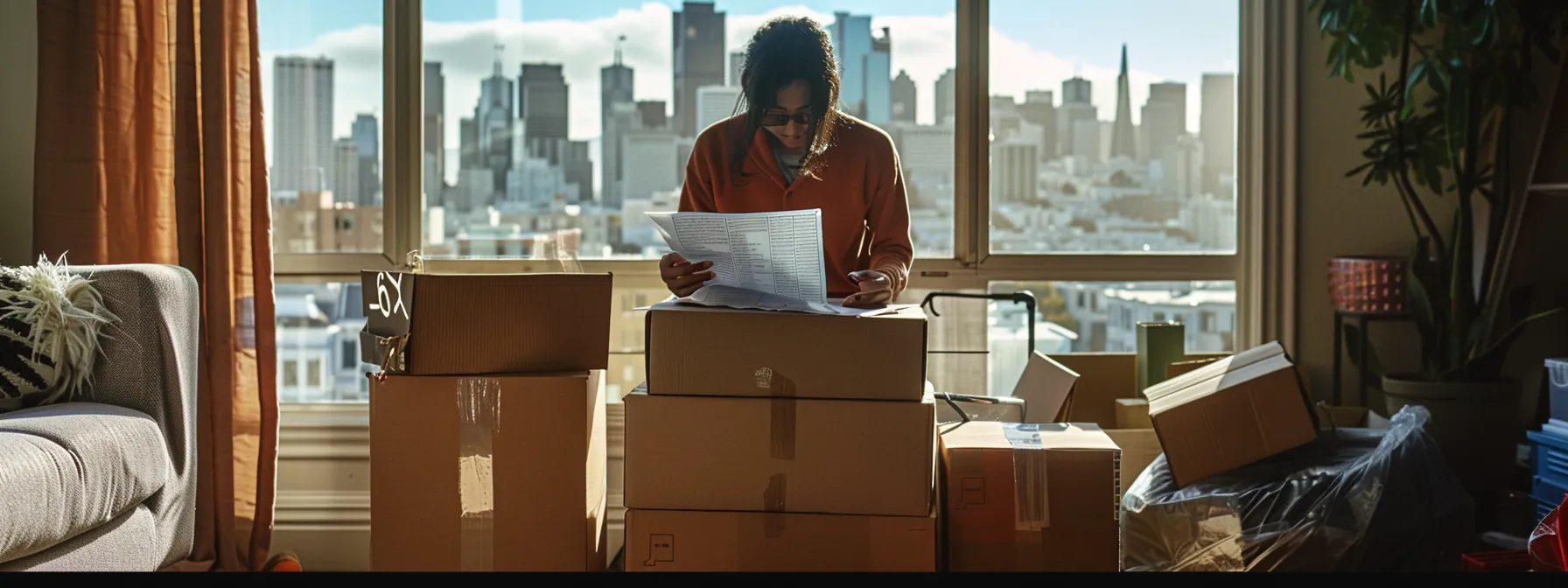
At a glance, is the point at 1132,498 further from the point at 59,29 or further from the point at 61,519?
the point at 59,29

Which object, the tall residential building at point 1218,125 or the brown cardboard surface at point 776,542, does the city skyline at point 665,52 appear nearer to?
the tall residential building at point 1218,125

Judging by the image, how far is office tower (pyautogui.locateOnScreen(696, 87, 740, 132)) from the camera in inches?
115

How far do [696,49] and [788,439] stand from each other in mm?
1694

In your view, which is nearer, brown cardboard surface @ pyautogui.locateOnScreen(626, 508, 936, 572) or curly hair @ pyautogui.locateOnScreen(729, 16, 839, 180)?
brown cardboard surface @ pyautogui.locateOnScreen(626, 508, 936, 572)

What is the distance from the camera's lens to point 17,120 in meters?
2.77

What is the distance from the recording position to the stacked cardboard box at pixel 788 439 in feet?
4.74

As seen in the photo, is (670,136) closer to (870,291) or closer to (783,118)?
(783,118)

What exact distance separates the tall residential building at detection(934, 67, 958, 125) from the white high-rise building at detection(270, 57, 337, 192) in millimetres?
1569

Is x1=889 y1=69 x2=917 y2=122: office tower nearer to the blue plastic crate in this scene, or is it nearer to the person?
the person

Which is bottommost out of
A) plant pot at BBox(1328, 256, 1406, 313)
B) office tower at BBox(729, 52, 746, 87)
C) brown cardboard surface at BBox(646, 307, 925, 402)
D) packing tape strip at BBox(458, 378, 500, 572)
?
packing tape strip at BBox(458, 378, 500, 572)

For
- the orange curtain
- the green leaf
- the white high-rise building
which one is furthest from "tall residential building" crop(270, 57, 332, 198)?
the green leaf

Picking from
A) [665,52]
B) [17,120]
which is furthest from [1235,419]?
[17,120]

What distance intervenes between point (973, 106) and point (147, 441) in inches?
78.7

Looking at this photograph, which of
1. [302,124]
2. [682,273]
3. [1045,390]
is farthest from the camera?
[302,124]
